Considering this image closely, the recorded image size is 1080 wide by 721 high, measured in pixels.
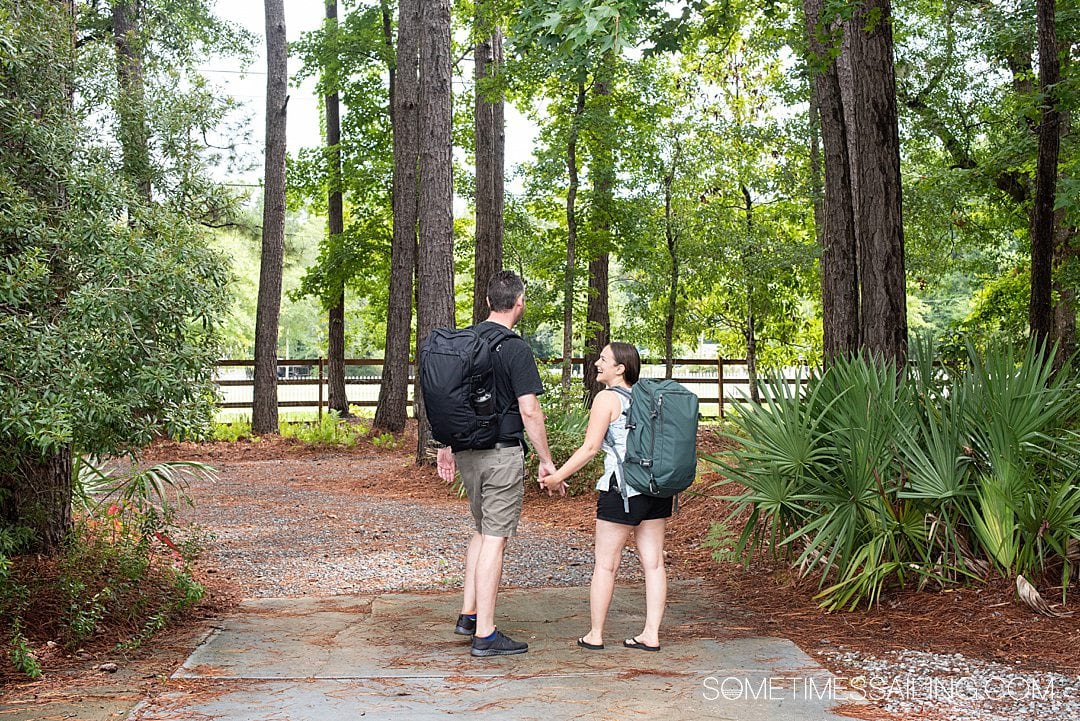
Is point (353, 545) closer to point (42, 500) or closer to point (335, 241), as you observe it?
point (42, 500)

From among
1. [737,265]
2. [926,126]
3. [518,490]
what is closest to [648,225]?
[737,265]

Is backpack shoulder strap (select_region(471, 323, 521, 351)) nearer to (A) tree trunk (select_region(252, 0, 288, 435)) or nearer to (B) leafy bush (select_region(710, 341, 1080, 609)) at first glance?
(B) leafy bush (select_region(710, 341, 1080, 609))

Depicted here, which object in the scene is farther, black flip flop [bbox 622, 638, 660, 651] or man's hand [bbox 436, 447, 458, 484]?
man's hand [bbox 436, 447, 458, 484]

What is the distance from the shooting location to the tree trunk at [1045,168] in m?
10.4

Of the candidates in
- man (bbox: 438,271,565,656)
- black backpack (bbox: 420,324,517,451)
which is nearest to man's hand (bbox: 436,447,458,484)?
man (bbox: 438,271,565,656)

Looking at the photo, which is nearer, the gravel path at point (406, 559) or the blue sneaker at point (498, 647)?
A: the gravel path at point (406, 559)

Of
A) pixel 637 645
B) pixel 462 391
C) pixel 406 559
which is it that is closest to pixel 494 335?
pixel 462 391

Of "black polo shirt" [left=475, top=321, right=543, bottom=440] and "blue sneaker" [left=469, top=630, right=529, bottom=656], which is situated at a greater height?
"black polo shirt" [left=475, top=321, right=543, bottom=440]

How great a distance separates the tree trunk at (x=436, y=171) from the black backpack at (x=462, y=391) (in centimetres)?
792

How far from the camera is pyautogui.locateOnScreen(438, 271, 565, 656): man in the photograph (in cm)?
502

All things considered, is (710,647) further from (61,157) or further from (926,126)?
(926,126)

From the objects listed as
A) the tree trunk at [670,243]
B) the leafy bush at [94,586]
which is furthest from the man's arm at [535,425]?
the tree trunk at [670,243]

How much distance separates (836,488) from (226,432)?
51.6 ft

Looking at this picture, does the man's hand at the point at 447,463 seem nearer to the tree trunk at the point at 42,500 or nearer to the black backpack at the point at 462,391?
the black backpack at the point at 462,391
